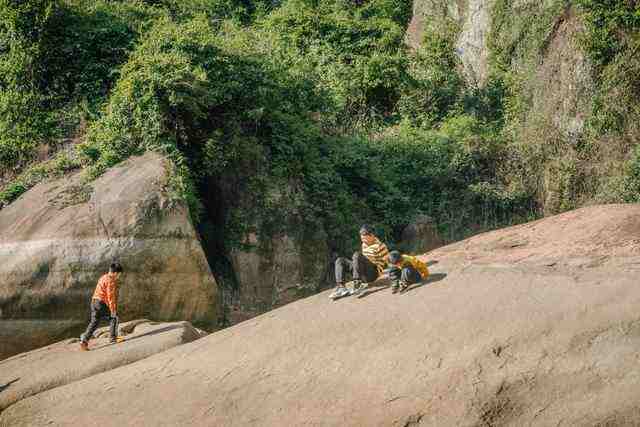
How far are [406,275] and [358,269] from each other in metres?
1.02

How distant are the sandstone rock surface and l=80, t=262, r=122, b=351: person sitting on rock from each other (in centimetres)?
144

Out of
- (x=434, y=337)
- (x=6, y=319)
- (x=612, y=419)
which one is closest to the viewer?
(x=612, y=419)

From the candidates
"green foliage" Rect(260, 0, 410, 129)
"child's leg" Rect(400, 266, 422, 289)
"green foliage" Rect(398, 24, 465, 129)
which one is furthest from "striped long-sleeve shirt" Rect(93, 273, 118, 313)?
"green foliage" Rect(398, 24, 465, 129)

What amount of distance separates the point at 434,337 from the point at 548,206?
436 inches

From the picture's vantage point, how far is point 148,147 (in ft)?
51.8

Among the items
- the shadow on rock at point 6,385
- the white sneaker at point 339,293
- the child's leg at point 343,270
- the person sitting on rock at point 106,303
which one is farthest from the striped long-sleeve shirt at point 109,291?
the child's leg at point 343,270

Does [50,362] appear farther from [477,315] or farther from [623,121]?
[623,121]

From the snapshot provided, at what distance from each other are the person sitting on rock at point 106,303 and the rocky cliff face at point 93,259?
4.28ft

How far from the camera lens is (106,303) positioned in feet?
40.4

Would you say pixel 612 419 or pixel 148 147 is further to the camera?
pixel 148 147

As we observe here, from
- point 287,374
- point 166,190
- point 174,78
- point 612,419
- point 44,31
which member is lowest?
point 612,419

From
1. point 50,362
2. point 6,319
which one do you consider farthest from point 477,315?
point 6,319

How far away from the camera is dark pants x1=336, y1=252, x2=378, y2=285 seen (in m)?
12.1

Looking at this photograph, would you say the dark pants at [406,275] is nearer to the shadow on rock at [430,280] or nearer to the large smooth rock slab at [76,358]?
the shadow on rock at [430,280]
